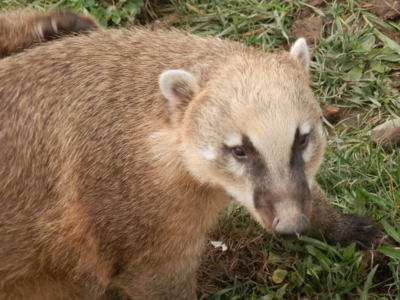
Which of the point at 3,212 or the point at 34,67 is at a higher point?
the point at 34,67

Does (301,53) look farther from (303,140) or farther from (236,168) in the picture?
(236,168)

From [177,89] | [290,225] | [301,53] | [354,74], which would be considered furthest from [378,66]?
[290,225]

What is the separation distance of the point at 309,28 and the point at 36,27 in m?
2.80

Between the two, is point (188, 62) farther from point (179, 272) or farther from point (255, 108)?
point (179, 272)

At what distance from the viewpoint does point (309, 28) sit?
7.29 metres

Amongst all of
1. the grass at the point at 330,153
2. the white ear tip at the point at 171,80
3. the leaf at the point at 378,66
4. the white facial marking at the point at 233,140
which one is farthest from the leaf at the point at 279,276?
the leaf at the point at 378,66

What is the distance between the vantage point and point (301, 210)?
13.9 ft

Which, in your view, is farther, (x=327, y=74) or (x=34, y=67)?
(x=327, y=74)

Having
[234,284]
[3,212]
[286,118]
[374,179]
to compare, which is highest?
[286,118]

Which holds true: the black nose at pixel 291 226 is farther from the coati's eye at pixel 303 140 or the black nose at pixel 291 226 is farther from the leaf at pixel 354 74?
the leaf at pixel 354 74

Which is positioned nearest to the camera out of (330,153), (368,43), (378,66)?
(330,153)

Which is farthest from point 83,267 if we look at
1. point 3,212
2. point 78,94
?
point 78,94

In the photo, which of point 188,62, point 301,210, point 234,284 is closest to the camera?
point 301,210

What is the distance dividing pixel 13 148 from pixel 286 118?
1787 mm
